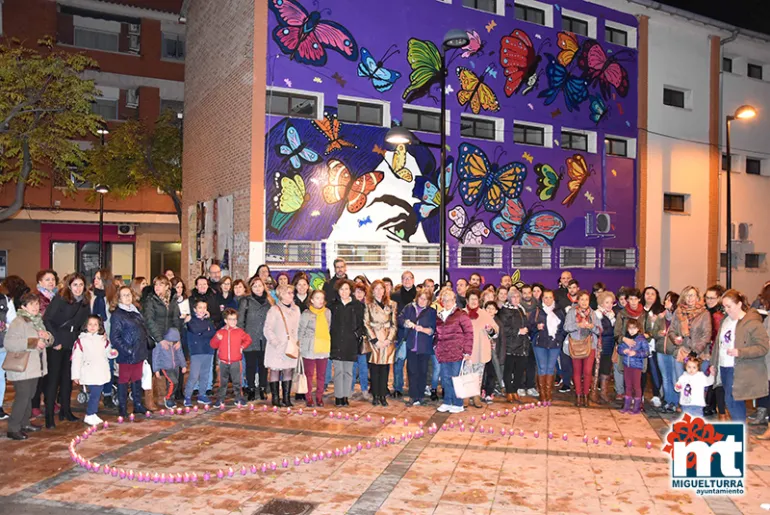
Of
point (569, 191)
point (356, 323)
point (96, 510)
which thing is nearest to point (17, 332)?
point (96, 510)

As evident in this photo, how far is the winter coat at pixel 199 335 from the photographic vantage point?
1057 centimetres

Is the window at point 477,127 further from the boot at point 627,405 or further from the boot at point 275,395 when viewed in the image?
the boot at point 275,395

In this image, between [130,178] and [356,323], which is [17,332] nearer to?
[356,323]

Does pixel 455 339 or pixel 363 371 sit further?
pixel 363 371

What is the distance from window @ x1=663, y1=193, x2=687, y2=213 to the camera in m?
23.7

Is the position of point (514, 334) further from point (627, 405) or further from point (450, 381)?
point (627, 405)

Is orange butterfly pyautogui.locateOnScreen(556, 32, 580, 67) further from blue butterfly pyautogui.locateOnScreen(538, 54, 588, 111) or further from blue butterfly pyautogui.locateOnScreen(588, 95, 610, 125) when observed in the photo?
blue butterfly pyautogui.locateOnScreen(588, 95, 610, 125)

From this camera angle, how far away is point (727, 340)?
9242mm

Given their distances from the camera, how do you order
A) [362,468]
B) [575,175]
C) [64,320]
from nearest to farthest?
[362,468]
[64,320]
[575,175]

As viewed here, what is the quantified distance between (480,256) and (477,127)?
12.5ft

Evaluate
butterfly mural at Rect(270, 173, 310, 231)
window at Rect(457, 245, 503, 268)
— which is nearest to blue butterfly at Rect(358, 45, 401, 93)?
butterfly mural at Rect(270, 173, 310, 231)

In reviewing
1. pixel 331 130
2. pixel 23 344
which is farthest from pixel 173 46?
pixel 23 344

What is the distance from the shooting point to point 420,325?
10.9m

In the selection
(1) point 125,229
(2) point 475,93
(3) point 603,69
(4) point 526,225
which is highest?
(3) point 603,69
